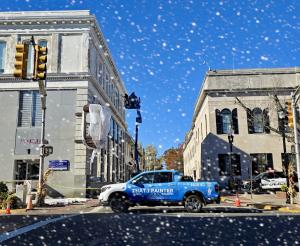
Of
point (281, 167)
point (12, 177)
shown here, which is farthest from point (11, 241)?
point (281, 167)

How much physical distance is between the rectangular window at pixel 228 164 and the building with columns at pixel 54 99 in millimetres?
12161

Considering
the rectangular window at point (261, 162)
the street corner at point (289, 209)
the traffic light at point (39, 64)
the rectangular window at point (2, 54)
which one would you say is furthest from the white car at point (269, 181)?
the rectangular window at point (2, 54)

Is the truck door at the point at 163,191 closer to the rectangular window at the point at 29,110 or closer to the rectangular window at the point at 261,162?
the rectangular window at the point at 29,110

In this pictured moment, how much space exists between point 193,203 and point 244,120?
21.1 m

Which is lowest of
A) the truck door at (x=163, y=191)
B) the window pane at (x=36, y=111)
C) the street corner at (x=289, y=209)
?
the street corner at (x=289, y=209)

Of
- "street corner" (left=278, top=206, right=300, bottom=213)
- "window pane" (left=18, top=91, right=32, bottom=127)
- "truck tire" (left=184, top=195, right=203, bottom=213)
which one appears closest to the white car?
"street corner" (left=278, top=206, right=300, bottom=213)

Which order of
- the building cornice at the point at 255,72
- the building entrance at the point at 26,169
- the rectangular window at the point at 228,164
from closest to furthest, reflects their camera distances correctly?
the building entrance at the point at 26,169 → the rectangular window at the point at 228,164 → the building cornice at the point at 255,72

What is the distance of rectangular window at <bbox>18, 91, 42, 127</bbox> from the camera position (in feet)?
86.4

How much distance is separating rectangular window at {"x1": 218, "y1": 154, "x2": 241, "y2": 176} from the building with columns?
12.2m

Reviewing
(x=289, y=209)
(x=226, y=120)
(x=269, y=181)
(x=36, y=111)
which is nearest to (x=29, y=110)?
(x=36, y=111)

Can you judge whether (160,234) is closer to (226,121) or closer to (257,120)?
(226,121)

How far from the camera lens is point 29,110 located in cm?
2656

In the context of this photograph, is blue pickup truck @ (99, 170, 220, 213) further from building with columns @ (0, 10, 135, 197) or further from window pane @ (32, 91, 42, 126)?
window pane @ (32, 91, 42, 126)

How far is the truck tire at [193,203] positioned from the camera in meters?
14.2
